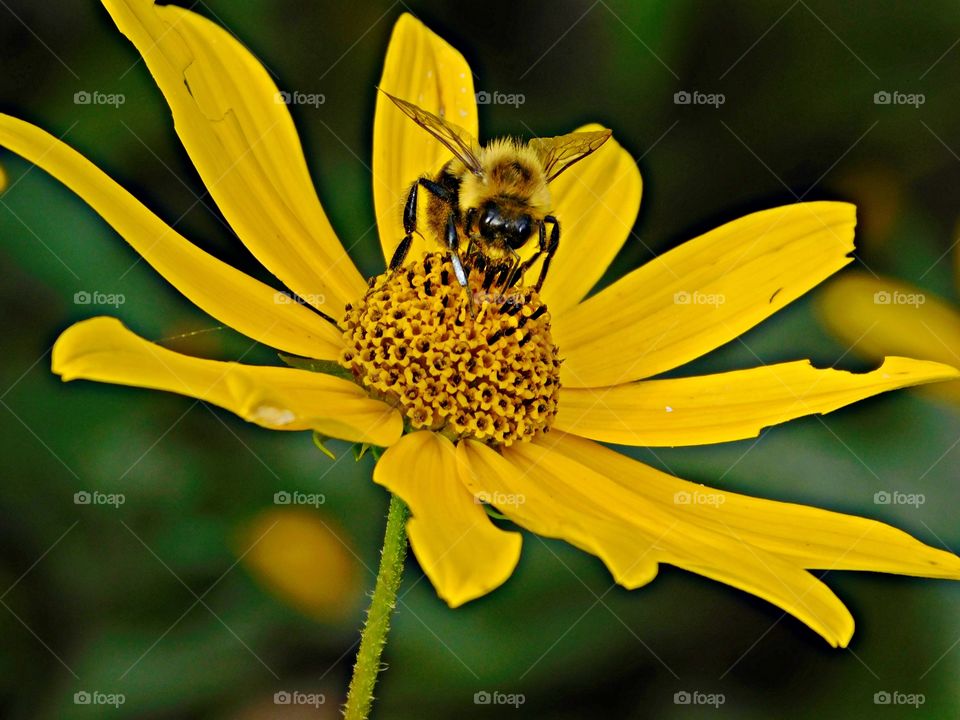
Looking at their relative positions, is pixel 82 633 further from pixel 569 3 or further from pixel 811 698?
pixel 569 3

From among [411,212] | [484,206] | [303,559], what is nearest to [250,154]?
[411,212]

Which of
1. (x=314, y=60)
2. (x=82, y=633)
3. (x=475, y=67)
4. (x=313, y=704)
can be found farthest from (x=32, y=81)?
(x=313, y=704)

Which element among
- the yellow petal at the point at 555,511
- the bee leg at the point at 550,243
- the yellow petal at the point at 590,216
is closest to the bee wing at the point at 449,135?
the bee leg at the point at 550,243

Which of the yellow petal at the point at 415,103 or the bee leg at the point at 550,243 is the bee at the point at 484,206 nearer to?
the bee leg at the point at 550,243

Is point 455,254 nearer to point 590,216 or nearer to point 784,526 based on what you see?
point 590,216

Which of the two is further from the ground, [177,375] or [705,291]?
[705,291]
